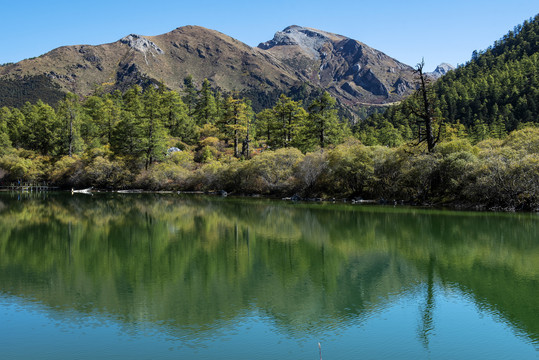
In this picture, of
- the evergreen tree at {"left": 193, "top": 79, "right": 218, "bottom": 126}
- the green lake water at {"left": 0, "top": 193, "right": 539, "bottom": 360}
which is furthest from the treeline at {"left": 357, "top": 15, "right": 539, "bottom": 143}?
the green lake water at {"left": 0, "top": 193, "right": 539, "bottom": 360}

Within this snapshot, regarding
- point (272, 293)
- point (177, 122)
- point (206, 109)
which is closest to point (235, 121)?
point (177, 122)

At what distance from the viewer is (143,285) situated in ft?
46.7

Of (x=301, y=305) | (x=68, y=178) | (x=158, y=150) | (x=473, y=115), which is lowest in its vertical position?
(x=301, y=305)

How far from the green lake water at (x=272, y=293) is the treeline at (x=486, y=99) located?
2274 inches

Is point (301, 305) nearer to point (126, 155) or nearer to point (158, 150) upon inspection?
point (158, 150)

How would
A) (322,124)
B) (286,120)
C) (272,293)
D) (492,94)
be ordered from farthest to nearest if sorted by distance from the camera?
(492,94) → (286,120) → (322,124) → (272,293)

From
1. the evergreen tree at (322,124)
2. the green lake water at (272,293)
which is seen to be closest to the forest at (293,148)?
the evergreen tree at (322,124)

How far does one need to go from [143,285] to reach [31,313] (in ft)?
11.8

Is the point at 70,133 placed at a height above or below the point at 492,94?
below

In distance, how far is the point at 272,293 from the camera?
13367 millimetres

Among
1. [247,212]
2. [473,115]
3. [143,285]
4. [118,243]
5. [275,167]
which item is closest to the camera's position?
[143,285]

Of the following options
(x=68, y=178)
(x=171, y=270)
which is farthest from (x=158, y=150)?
(x=171, y=270)

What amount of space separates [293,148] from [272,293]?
4651cm

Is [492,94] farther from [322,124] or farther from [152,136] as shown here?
[152,136]
